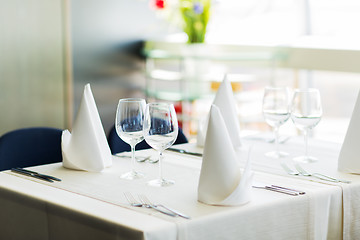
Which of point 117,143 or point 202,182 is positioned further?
point 117,143

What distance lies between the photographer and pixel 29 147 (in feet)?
7.55

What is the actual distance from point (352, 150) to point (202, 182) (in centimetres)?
59

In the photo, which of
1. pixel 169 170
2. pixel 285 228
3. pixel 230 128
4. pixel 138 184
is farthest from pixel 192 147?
pixel 285 228

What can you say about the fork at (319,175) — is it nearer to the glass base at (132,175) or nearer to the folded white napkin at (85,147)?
the glass base at (132,175)

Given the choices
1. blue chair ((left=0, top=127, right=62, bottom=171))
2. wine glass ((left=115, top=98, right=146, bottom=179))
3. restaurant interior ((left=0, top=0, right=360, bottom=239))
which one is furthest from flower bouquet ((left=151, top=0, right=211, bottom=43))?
wine glass ((left=115, top=98, right=146, bottom=179))

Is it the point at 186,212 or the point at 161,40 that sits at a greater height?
the point at 161,40

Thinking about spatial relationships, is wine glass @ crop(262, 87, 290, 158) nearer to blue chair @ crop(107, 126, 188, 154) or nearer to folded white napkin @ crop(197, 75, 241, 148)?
folded white napkin @ crop(197, 75, 241, 148)

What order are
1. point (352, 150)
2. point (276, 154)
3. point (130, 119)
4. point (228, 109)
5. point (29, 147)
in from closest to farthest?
point (130, 119) < point (352, 150) < point (276, 154) < point (228, 109) < point (29, 147)

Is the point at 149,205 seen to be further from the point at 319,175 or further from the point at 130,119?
the point at 319,175

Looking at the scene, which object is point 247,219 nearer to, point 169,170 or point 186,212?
point 186,212

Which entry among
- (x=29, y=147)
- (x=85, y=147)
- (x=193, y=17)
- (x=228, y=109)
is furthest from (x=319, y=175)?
(x=193, y=17)

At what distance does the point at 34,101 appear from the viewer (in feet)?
14.3

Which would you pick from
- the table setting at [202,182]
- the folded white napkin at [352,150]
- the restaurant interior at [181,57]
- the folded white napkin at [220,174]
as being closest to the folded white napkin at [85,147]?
the table setting at [202,182]

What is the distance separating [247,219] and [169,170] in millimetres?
464
